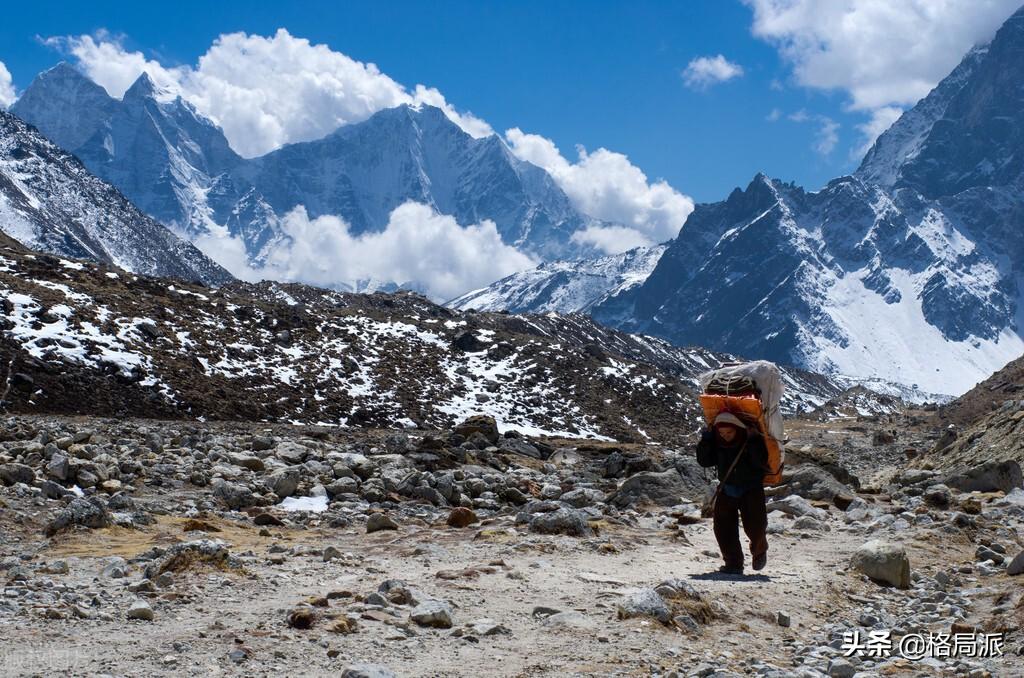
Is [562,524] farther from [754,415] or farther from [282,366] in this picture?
[282,366]

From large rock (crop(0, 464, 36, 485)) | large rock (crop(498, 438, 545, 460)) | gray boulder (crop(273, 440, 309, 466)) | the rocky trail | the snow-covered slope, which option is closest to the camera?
the rocky trail

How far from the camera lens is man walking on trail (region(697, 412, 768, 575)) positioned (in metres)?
11.6

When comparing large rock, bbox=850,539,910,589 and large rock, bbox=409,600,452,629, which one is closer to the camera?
large rock, bbox=409,600,452,629

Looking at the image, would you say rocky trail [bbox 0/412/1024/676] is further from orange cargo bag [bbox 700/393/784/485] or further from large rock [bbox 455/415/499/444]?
large rock [bbox 455/415/499/444]

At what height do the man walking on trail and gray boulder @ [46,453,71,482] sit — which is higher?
gray boulder @ [46,453,71,482]

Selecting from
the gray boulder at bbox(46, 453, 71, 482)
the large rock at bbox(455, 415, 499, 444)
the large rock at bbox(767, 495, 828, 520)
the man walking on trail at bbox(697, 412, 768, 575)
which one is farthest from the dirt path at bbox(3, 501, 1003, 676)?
the large rock at bbox(455, 415, 499, 444)

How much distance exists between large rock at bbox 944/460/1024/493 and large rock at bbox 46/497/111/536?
15944 mm

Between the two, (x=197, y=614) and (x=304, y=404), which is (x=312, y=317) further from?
(x=197, y=614)

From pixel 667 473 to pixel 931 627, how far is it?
33.7 ft

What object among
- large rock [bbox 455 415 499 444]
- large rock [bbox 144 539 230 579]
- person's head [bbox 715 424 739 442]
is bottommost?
large rock [bbox 144 539 230 579]

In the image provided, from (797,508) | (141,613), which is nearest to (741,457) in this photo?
(797,508)

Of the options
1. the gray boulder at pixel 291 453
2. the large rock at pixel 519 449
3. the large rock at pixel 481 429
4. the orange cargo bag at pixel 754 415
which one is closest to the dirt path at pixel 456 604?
the orange cargo bag at pixel 754 415

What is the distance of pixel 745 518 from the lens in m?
11.8

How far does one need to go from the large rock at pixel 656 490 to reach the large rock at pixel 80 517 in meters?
8.54
